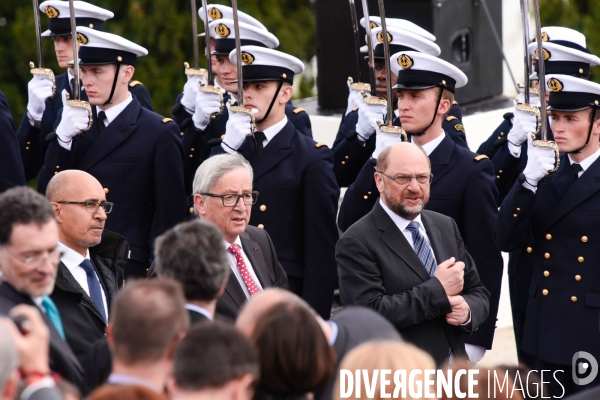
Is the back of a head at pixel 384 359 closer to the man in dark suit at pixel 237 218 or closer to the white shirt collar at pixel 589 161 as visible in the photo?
the man in dark suit at pixel 237 218

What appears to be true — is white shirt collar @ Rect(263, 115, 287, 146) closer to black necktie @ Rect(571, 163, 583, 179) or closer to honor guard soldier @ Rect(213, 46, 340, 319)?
Answer: honor guard soldier @ Rect(213, 46, 340, 319)

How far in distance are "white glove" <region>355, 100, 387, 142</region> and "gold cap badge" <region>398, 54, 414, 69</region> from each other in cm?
54

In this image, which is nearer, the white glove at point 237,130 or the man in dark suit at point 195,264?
the man in dark suit at point 195,264

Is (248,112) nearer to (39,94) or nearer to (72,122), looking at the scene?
(72,122)

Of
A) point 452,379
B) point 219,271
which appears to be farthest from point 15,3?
point 452,379

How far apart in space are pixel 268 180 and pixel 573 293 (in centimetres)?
168

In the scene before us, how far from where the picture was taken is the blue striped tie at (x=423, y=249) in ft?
17.6

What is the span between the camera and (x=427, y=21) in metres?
9.01

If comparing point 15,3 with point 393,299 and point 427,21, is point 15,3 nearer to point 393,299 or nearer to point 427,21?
point 427,21

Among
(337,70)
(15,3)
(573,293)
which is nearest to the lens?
(573,293)

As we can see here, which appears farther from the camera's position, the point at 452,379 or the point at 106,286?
the point at 106,286

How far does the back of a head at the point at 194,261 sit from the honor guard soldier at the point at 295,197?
205 cm

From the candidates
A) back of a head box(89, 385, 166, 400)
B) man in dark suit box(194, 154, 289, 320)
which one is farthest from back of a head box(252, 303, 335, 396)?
man in dark suit box(194, 154, 289, 320)

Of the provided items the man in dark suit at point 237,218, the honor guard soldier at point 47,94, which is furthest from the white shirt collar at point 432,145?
the honor guard soldier at point 47,94
